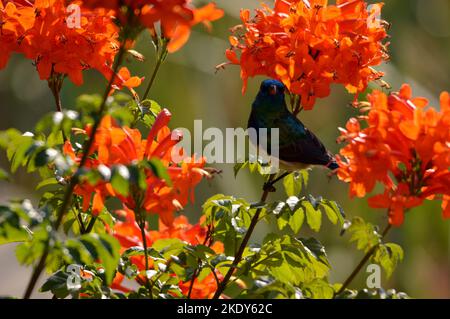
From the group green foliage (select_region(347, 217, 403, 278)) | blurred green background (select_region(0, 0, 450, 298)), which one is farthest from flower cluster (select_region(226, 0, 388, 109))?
blurred green background (select_region(0, 0, 450, 298))

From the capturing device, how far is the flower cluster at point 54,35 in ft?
6.35

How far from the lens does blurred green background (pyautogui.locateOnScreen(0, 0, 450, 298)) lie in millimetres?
5578

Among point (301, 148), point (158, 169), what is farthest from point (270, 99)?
point (158, 169)

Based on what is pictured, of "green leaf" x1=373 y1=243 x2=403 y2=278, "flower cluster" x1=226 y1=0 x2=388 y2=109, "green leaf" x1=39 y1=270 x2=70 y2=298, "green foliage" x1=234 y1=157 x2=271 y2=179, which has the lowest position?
"green leaf" x1=39 y1=270 x2=70 y2=298

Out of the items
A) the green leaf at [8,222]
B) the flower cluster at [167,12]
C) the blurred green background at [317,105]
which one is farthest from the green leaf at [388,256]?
the blurred green background at [317,105]

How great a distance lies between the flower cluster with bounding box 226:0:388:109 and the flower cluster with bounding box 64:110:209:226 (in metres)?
0.32

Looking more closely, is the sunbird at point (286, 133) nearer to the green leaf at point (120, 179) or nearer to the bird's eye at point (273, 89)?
the bird's eye at point (273, 89)

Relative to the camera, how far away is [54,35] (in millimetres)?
1949

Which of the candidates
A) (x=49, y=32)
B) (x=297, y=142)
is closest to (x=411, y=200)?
(x=297, y=142)

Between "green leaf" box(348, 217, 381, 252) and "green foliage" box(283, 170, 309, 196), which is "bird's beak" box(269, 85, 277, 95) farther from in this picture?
"green leaf" box(348, 217, 381, 252)

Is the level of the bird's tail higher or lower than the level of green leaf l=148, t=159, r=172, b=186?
lower

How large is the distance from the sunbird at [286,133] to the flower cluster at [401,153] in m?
0.44
